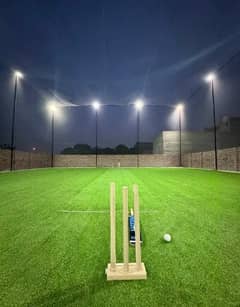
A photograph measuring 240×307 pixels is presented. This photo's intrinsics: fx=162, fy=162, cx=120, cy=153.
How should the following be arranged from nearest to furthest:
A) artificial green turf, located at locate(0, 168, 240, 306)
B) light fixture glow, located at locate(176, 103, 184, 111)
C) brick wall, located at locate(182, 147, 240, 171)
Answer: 1. artificial green turf, located at locate(0, 168, 240, 306)
2. brick wall, located at locate(182, 147, 240, 171)
3. light fixture glow, located at locate(176, 103, 184, 111)

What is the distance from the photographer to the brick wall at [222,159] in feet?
40.8

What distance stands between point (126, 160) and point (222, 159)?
13216mm

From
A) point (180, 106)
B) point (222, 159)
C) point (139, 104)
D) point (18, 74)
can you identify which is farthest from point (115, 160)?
point (18, 74)

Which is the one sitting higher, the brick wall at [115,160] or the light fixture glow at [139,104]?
the light fixture glow at [139,104]

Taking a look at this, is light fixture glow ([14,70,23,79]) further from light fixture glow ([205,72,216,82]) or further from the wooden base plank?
the wooden base plank

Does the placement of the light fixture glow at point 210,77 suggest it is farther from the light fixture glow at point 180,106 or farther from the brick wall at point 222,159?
the light fixture glow at point 180,106

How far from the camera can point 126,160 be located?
971 inches

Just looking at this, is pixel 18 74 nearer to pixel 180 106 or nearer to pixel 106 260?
pixel 106 260

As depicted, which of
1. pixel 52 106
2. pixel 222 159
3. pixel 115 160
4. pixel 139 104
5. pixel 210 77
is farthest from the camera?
pixel 115 160

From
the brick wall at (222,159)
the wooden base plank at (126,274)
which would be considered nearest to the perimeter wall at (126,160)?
the brick wall at (222,159)

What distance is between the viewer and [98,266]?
1.48 meters

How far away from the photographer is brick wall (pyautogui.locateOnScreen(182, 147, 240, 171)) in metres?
12.4

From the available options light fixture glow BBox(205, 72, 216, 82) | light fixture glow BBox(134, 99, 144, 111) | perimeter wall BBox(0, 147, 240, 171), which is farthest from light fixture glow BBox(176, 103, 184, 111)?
light fixture glow BBox(205, 72, 216, 82)

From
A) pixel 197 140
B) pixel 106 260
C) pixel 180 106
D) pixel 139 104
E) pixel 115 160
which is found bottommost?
pixel 106 260
